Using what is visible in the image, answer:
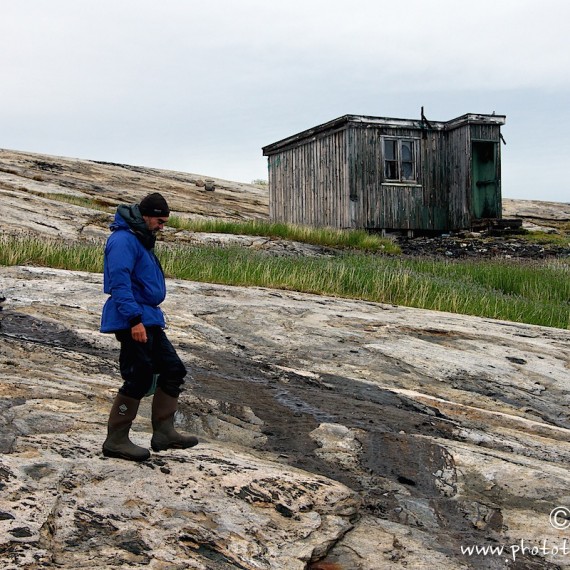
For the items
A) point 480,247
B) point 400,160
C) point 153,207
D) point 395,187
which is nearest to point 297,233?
point 395,187

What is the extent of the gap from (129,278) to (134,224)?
1.23 ft

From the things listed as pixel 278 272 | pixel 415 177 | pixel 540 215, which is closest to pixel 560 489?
pixel 278 272

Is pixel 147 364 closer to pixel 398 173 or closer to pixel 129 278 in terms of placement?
pixel 129 278

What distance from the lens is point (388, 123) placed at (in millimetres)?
24766

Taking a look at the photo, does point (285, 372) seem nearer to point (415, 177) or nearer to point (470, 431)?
point (470, 431)

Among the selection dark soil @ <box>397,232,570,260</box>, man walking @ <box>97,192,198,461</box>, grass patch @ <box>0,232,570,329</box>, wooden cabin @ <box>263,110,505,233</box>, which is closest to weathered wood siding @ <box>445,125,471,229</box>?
wooden cabin @ <box>263,110,505,233</box>

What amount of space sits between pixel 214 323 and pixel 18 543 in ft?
15.9

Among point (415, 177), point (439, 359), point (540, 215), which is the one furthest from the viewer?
point (540, 215)

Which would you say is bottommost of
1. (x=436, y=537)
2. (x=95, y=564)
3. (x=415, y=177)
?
(x=436, y=537)

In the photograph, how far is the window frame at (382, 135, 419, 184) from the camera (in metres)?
24.8

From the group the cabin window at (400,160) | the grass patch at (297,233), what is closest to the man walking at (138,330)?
the grass patch at (297,233)

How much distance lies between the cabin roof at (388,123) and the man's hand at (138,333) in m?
20.5

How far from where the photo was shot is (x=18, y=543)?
10.9 ft

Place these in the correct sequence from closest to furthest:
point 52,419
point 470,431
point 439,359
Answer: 1. point 52,419
2. point 470,431
3. point 439,359
